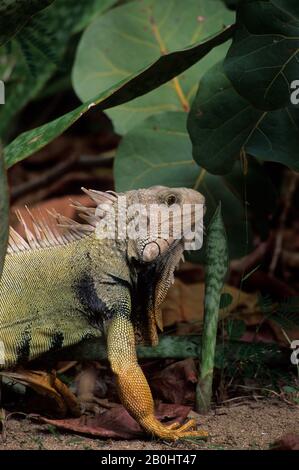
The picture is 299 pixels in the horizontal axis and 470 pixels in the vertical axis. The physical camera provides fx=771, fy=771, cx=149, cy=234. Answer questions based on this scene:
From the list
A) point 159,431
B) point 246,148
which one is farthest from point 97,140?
point 159,431

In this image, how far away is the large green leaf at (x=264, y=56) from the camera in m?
3.08

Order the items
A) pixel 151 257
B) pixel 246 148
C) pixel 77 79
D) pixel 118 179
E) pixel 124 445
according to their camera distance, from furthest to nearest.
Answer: pixel 77 79, pixel 118 179, pixel 246 148, pixel 151 257, pixel 124 445

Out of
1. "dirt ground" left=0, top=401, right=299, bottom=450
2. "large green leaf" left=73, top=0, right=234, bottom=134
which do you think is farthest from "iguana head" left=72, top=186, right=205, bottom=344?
"large green leaf" left=73, top=0, right=234, bottom=134

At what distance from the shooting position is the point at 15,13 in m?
2.46

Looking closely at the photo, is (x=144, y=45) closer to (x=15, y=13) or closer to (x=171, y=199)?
(x=171, y=199)

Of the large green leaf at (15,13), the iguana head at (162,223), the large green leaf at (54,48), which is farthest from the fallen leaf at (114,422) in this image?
the large green leaf at (54,48)

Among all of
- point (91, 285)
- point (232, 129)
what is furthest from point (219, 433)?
point (232, 129)

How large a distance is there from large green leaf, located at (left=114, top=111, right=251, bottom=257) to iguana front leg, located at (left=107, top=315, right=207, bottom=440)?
1.08 m

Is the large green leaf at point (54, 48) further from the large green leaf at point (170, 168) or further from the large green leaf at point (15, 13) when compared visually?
the large green leaf at point (15, 13)

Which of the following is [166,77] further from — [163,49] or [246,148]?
[163,49]

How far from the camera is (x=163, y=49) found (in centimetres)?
448

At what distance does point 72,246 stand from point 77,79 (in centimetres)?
159

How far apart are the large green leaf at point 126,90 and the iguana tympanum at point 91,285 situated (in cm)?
31

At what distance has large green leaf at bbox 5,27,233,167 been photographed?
2979 millimetres
